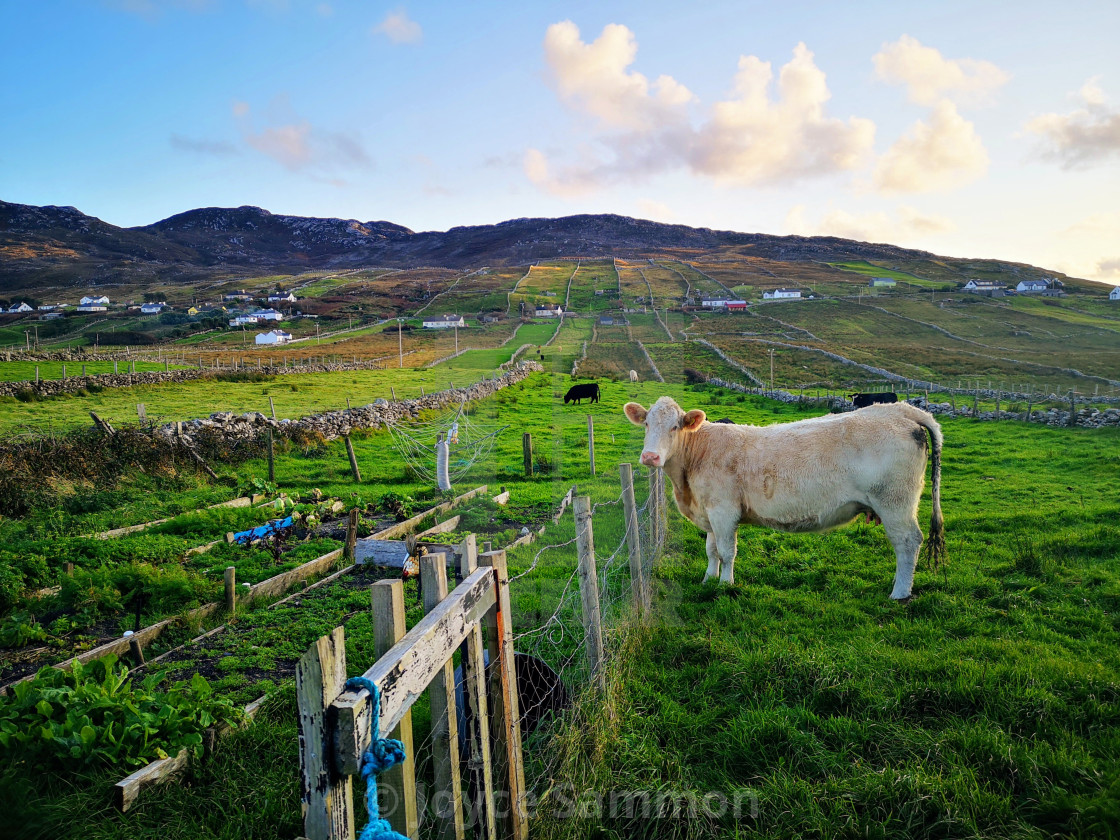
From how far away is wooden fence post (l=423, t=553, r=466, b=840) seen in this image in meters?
2.41

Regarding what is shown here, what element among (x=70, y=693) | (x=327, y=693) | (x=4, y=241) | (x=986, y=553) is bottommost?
(x=986, y=553)

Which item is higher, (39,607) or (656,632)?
(656,632)

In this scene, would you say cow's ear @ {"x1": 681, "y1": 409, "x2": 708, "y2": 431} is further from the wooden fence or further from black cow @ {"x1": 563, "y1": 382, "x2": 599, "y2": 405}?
black cow @ {"x1": 563, "y1": 382, "x2": 599, "y2": 405}

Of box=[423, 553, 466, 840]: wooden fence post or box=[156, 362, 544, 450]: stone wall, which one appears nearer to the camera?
box=[423, 553, 466, 840]: wooden fence post

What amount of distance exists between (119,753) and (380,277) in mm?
162536

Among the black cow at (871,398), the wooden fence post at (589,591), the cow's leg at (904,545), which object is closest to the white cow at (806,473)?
the cow's leg at (904,545)

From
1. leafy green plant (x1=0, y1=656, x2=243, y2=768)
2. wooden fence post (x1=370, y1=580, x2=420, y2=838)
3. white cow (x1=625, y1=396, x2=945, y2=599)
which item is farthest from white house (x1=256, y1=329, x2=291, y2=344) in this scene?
wooden fence post (x1=370, y1=580, x2=420, y2=838)

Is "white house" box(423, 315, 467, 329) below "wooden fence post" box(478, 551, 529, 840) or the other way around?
the other way around

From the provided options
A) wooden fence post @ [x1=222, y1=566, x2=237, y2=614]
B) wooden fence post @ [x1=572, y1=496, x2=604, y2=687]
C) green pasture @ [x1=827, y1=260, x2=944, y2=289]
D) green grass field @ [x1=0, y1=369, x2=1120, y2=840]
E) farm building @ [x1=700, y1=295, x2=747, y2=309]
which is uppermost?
green pasture @ [x1=827, y1=260, x2=944, y2=289]

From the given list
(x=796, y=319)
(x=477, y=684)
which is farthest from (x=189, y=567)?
(x=796, y=319)

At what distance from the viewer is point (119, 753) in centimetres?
351

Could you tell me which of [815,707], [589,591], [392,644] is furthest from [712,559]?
[392,644]

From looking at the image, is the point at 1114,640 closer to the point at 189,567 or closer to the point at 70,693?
the point at 70,693

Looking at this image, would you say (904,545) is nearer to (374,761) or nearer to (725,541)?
(725,541)
